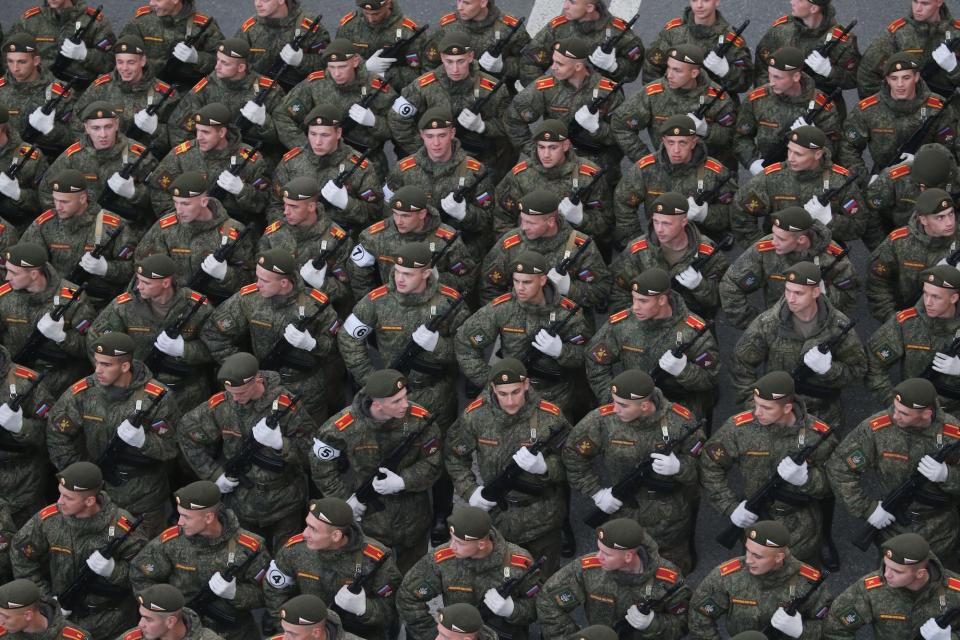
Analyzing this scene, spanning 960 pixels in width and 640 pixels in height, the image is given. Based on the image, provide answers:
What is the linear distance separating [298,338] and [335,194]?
80.9 inches

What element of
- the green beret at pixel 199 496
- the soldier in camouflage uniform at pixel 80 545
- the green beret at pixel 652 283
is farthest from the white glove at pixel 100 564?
Result: the green beret at pixel 652 283

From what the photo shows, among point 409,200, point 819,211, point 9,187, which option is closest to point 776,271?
point 819,211

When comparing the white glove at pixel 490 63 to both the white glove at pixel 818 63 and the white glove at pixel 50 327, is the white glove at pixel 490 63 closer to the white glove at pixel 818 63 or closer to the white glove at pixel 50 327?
the white glove at pixel 818 63

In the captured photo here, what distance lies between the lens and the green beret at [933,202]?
651 inches

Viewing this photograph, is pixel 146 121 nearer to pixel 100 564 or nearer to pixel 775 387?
pixel 100 564

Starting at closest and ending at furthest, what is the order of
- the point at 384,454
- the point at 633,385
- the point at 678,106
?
the point at 633,385, the point at 384,454, the point at 678,106

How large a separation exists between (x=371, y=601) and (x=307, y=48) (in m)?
7.13

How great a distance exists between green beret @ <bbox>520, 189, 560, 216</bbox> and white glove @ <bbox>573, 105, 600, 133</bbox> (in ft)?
6.17

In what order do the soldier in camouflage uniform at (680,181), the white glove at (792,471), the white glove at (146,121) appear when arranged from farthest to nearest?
the white glove at (146,121) → the soldier in camouflage uniform at (680,181) → the white glove at (792,471)

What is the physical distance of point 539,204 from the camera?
661 inches

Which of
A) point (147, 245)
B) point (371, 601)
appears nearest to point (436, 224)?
point (147, 245)

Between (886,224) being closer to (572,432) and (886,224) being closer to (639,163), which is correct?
(639,163)

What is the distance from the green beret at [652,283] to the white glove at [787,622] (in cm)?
278

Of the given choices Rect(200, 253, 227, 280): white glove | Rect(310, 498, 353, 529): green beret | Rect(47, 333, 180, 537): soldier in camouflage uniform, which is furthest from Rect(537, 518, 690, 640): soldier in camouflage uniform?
Rect(200, 253, 227, 280): white glove
